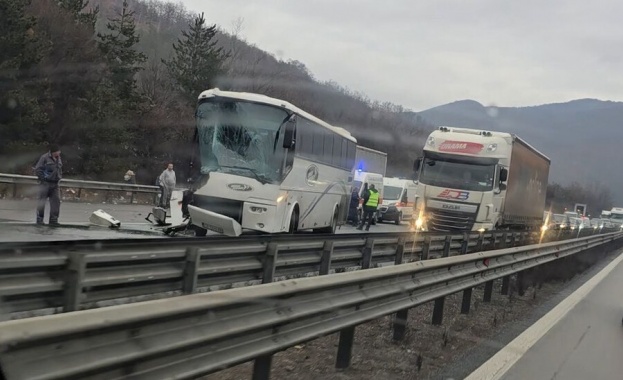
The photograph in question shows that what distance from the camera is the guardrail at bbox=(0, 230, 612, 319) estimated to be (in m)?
4.81

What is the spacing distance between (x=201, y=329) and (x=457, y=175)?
19.6 metres

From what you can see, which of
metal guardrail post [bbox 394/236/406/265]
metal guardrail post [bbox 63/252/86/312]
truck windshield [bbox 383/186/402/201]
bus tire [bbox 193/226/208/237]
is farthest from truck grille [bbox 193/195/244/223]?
truck windshield [bbox 383/186/402/201]

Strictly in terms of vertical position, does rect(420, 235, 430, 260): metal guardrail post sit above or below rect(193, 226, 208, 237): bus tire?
above

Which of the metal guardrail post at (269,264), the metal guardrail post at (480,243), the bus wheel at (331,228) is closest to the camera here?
the metal guardrail post at (269,264)

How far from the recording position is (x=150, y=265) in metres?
5.94

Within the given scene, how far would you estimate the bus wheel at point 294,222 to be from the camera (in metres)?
16.3

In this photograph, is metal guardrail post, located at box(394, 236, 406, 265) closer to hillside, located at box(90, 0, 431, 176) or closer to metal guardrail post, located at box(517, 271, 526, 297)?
metal guardrail post, located at box(517, 271, 526, 297)

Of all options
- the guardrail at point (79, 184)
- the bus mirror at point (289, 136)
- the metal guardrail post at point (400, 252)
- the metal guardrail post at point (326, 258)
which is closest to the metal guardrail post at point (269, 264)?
the metal guardrail post at point (326, 258)

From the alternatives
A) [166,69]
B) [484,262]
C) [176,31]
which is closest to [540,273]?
[484,262]

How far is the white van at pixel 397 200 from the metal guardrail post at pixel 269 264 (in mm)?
30276

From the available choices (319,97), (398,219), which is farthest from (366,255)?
(398,219)

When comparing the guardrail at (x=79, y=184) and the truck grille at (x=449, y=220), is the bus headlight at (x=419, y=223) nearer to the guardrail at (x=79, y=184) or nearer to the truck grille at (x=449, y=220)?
the truck grille at (x=449, y=220)

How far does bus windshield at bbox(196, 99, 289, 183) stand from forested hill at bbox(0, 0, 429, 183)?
10.7 m

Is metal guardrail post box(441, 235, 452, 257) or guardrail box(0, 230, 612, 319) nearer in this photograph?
guardrail box(0, 230, 612, 319)
